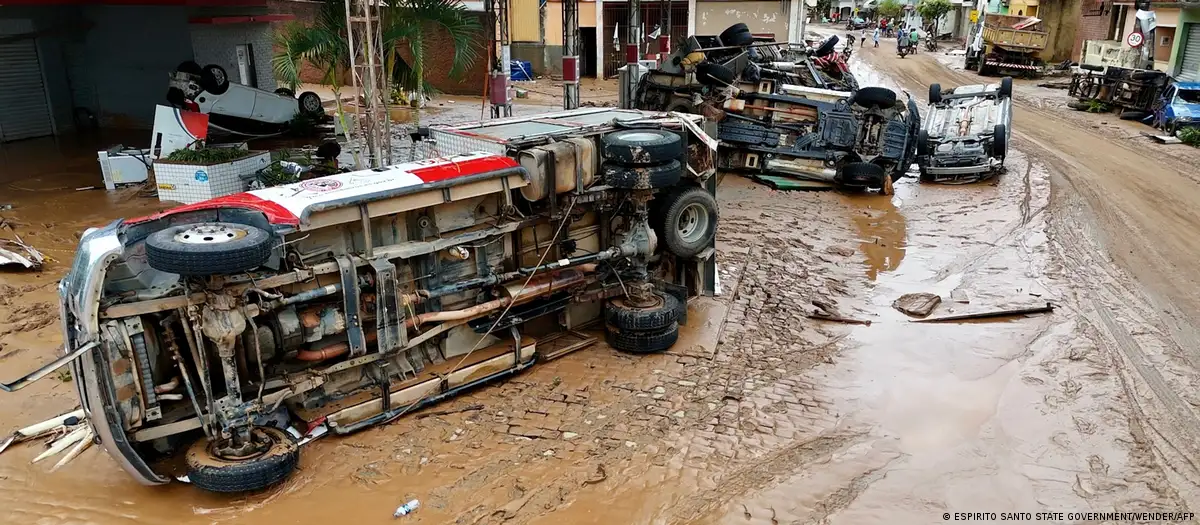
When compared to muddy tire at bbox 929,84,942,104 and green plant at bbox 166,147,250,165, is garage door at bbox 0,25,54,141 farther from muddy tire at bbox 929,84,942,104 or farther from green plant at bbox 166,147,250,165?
muddy tire at bbox 929,84,942,104

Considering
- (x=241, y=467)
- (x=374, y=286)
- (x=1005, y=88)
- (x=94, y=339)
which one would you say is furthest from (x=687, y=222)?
(x=1005, y=88)

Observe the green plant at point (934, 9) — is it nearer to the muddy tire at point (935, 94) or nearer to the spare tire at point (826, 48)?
the spare tire at point (826, 48)

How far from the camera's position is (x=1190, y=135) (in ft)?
57.0

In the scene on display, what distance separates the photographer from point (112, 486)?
206 inches

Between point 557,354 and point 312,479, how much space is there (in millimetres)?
2560

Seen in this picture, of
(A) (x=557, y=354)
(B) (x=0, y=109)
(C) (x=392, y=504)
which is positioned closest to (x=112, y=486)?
(C) (x=392, y=504)

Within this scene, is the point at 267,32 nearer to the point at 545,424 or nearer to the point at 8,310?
the point at 8,310

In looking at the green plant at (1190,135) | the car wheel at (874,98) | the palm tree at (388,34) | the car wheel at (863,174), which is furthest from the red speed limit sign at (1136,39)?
the palm tree at (388,34)

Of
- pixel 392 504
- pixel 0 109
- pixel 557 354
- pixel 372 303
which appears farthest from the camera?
pixel 0 109

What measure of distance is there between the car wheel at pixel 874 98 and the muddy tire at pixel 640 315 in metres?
7.84

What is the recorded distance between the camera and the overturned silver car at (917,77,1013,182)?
48.5ft

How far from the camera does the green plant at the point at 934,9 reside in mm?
50062

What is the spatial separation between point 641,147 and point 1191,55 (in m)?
24.8

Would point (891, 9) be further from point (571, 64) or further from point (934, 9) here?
point (571, 64)
